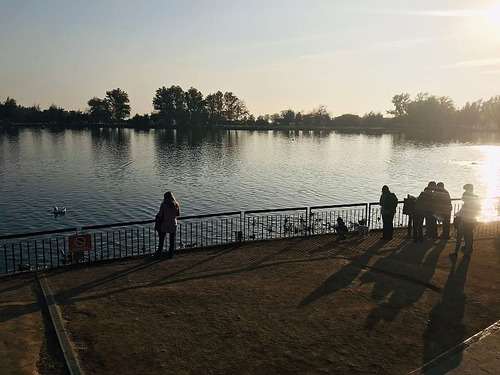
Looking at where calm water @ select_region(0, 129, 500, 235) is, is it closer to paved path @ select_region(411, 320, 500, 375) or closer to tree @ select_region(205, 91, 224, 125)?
paved path @ select_region(411, 320, 500, 375)

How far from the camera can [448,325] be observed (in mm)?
8359

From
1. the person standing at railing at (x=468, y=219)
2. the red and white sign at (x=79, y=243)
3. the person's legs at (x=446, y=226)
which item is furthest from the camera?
the person's legs at (x=446, y=226)

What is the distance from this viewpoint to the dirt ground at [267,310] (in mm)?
7059

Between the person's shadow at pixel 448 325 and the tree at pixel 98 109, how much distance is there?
202 meters

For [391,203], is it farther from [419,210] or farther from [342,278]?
[342,278]

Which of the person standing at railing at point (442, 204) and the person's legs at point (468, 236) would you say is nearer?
the person's legs at point (468, 236)

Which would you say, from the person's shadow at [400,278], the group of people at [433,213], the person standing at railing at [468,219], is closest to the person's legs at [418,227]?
the group of people at [433,213]

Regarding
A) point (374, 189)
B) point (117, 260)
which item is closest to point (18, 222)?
point (117, 260)

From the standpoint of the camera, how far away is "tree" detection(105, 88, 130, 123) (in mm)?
193500

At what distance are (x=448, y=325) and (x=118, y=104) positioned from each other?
20199 cm

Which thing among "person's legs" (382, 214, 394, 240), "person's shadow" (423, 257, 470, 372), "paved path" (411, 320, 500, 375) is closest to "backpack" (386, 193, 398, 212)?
"person's legs" (382, 214, 394, 240)

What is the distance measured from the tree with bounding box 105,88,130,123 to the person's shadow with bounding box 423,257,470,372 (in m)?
199

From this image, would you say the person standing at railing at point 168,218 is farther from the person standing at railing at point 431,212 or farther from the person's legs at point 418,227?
the person standing at railing at point 431,212

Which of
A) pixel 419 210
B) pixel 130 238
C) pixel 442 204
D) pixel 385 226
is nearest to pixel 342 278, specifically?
pixel 385 226
